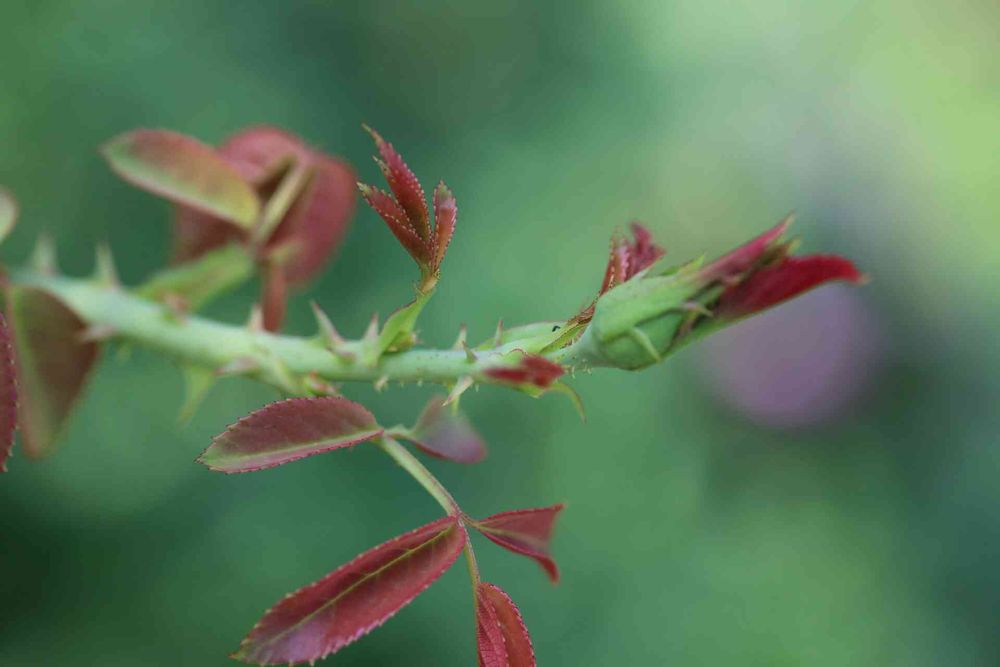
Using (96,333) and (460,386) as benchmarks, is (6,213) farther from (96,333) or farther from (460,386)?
(460,386)

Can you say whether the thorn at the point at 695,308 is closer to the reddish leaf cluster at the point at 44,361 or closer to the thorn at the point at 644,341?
the thorn at the point at 644,341

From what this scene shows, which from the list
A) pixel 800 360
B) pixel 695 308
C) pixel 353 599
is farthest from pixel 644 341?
pixel 800 360

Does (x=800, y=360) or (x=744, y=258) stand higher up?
(x=744, y=258)

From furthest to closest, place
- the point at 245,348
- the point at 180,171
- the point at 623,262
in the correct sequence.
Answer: the point at 180,171 → the point at 245,348 → the point at 623,262

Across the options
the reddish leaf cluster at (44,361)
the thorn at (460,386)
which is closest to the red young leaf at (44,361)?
the reddish leaf cluster at (44,361)

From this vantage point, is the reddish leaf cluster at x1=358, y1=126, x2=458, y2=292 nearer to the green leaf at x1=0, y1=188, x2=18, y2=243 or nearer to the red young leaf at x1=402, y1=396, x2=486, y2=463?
the red young leaf at x1=402, y1=396, x2=486, y2=463

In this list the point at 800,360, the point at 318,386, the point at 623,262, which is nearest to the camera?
the point at 623,262

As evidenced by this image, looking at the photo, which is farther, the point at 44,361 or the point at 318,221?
the point at 318,221
